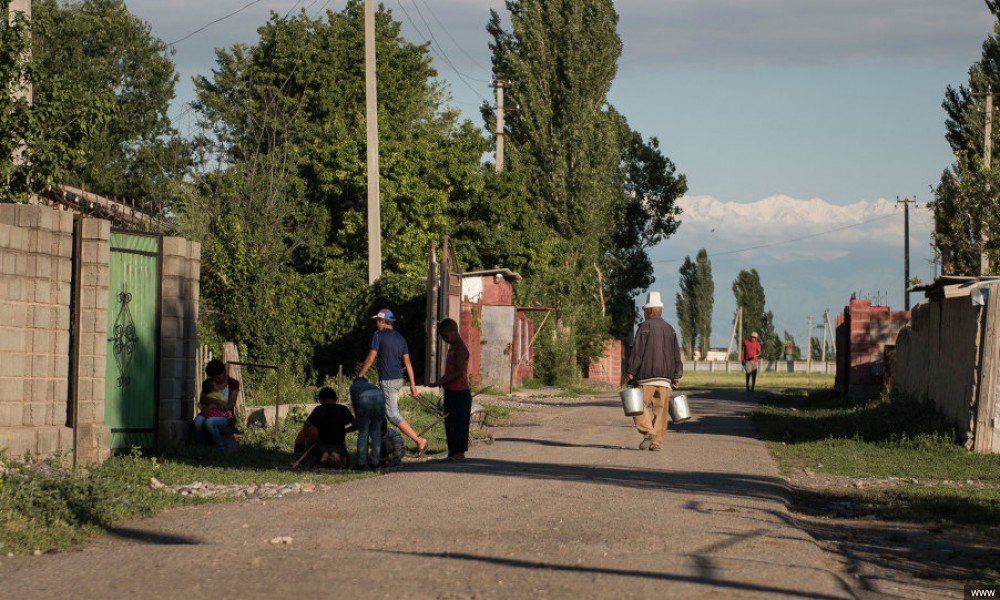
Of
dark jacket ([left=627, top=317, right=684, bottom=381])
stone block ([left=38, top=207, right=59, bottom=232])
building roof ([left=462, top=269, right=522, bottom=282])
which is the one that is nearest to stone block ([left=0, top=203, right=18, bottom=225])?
stone block ([left=38, top=207, right=59, bottom=232])

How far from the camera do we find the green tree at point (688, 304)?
108 meters

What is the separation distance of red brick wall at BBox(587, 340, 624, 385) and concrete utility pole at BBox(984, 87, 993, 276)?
57.9 ft

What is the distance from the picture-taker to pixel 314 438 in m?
14.2

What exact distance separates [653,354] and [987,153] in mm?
23895

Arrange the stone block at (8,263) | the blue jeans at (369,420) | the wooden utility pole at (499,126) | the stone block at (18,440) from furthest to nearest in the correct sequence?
1. the wooden utility pole at (499,126)
2. the blue jeans at (369,420)
3. the stone block at (8,263)
4. the stone block at (18,440)

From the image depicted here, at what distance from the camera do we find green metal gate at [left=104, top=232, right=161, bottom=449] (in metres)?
14.2

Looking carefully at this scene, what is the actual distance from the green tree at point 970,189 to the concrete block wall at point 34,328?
25.4 meters

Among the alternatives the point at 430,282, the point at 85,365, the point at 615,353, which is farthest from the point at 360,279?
the point at 615,353

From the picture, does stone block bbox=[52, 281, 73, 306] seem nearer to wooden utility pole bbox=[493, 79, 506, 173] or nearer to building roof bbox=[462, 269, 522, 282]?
building roof bbox=[462, 269, 522, 282]

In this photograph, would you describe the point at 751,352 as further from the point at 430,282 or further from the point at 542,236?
the point at 430,282

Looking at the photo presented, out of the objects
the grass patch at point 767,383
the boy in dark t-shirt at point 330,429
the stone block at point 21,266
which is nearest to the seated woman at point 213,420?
the boy in dark t-shirt at point 330,429

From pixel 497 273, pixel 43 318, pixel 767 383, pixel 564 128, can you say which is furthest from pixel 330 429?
pixel 767 383

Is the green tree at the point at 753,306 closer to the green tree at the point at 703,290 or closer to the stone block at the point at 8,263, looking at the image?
the green tree at the point at 703,290

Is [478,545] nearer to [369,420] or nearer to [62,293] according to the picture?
[369,420]
